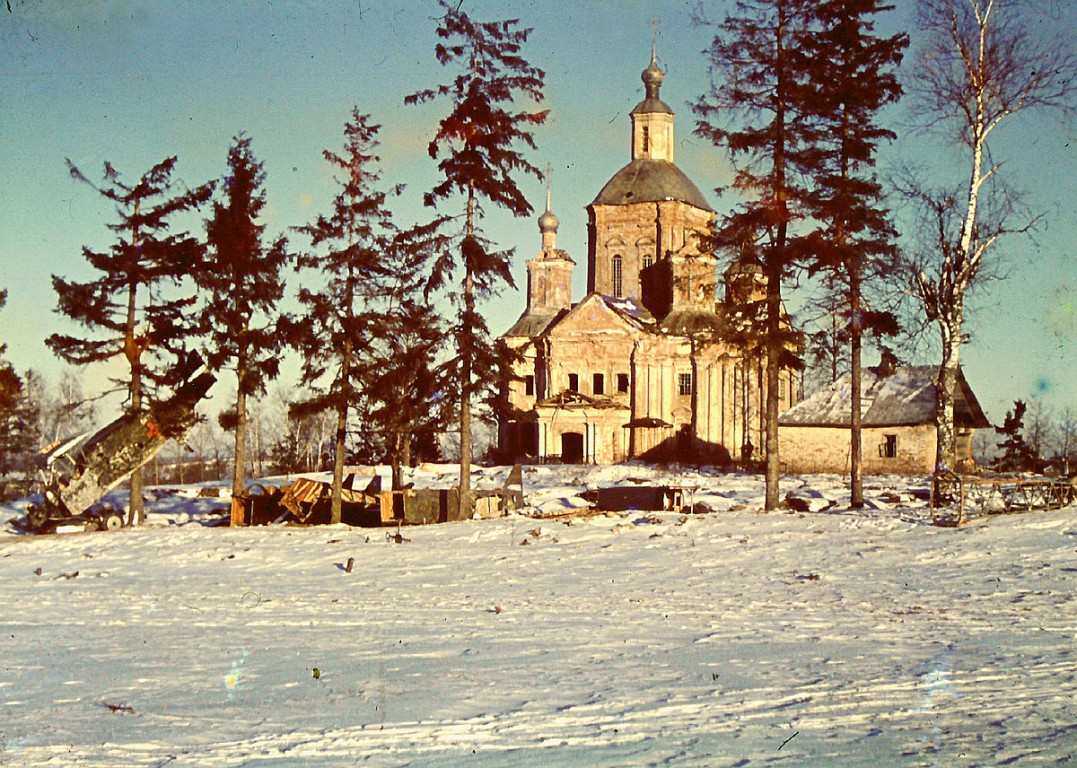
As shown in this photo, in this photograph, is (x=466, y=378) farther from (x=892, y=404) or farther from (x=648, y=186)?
(x=648, y=186)

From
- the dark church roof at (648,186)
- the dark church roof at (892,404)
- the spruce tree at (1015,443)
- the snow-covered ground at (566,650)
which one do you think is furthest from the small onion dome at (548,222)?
the snow-covered ground at (566,650)

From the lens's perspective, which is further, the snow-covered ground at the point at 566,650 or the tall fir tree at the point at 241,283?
the tall fir tree at the point at 241,283

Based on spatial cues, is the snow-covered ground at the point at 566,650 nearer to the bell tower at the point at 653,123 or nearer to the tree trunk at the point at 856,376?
the tree trunk at the point at 856,376

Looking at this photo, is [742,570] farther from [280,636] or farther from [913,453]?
[913,453]

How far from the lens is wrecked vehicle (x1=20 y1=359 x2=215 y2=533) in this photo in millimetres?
25062

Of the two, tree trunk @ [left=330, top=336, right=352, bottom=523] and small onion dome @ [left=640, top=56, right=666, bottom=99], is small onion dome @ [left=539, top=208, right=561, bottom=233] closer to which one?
small onion dome @ [left=640, top=56, right=666, bottom=99]

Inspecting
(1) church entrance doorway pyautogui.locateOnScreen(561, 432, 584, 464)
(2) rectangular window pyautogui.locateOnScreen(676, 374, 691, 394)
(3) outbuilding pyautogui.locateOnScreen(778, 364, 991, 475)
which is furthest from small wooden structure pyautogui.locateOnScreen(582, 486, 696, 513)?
(2) rectangular window pyautogui.locateOnScreen(676, 374, 691, 394)

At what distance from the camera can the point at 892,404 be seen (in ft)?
138

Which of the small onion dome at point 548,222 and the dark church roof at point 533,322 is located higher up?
the small onion dome at point 548,222

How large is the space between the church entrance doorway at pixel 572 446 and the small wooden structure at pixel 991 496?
2919 cm

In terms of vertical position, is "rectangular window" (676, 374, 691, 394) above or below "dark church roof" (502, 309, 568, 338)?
below

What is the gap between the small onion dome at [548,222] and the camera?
197 ft

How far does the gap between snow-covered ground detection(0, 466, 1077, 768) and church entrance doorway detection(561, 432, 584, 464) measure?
30.6m

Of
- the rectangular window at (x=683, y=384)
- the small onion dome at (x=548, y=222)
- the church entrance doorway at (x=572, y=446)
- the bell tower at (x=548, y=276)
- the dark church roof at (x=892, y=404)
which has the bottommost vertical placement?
the church entrance doorway at (x=572, y=446)
